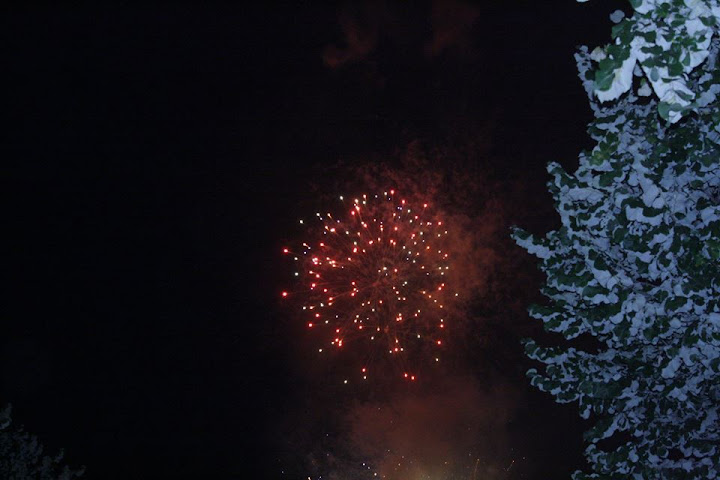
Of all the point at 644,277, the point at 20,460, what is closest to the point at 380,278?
the point at 20,460

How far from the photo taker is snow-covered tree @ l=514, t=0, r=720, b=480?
5.95 meters

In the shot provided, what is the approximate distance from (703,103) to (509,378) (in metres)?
20.6

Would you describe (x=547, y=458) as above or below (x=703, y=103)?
above

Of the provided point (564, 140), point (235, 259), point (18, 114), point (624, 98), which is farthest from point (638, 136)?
point (18, 114)

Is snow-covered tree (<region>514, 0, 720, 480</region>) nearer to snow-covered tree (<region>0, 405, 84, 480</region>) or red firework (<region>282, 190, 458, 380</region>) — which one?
snow-covered tree (<region>0, 405, 84, 480</region>)

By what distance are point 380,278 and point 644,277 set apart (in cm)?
1587

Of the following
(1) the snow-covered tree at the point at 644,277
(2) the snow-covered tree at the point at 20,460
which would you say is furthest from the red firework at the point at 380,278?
(1) the snow-covered tree at the point at 644,277

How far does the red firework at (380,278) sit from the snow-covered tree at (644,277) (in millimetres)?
14709

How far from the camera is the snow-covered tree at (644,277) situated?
595 centimetres

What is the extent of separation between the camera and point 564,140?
24125 mm

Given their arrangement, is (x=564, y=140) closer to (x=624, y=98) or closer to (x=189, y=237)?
(x=189, y=237)

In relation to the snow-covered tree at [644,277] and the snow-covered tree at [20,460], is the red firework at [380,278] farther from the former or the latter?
the snow-covered tree at [644,277]

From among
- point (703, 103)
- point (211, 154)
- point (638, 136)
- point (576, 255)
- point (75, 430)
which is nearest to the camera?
point (703, 103)

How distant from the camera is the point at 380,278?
22234 millimetres
